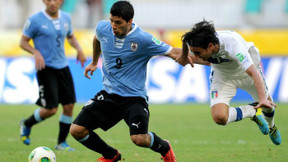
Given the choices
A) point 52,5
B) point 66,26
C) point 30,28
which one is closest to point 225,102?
point 66,26

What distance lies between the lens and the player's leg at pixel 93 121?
662 centimetres

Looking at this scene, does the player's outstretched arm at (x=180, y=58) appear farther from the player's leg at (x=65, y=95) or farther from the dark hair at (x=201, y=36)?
the player's leg at (x=65, y=95)

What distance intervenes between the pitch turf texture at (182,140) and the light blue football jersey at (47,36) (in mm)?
1426

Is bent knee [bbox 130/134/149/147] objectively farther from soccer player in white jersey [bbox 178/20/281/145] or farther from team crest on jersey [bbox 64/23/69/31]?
team crest on jersey [bbox 64/23/69/31]

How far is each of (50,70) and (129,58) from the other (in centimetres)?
262

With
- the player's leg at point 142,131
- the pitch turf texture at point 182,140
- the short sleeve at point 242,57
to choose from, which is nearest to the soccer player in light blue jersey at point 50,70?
the pitch turf texture at point 182,140

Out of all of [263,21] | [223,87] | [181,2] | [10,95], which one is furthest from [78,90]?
[223,87]

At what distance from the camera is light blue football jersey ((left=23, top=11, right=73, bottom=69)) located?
9000 millimetres

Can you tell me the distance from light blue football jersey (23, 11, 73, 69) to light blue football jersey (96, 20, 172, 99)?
7.80ft

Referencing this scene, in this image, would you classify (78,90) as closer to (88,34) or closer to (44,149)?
(88,34)

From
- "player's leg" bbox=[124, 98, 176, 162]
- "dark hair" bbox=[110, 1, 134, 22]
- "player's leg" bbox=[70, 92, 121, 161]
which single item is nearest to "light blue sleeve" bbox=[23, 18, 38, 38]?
"player's leg" bbox=[70, 92, 121, 161]

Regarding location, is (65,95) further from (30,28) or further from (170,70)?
(170,70)

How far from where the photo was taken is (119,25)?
6.57 m

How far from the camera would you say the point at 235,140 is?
9758mm
